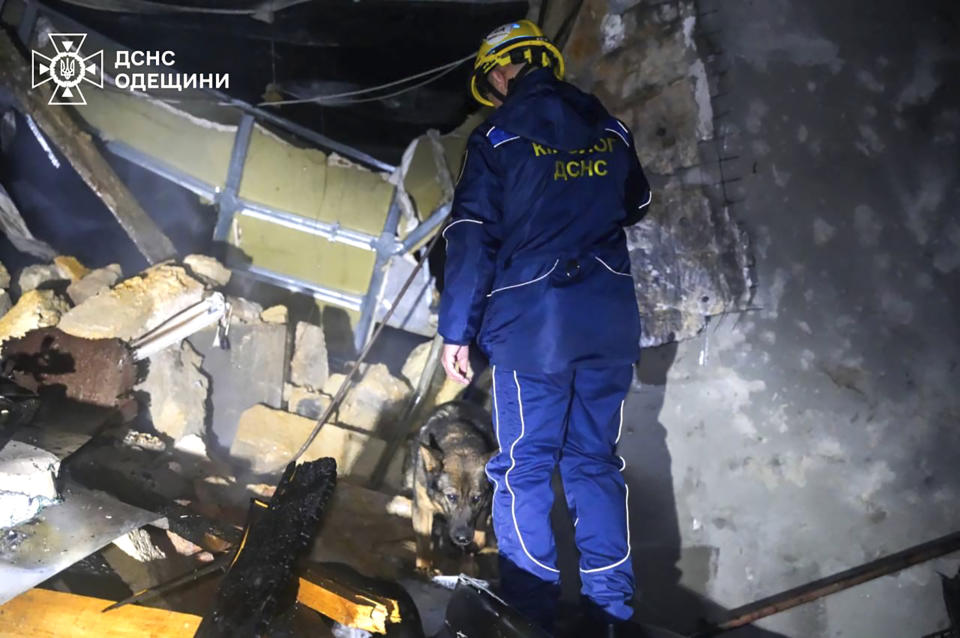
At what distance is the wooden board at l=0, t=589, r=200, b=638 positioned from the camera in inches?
93.0

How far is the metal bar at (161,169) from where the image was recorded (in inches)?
209

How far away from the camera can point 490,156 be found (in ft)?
8.91

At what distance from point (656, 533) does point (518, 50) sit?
2.95 meters

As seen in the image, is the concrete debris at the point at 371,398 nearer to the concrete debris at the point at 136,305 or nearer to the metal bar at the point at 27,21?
the concrete debris at the point at 136,305

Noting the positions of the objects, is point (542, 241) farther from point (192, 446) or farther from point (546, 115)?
point (192, 446)

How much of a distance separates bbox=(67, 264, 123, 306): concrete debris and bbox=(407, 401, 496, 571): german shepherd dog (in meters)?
2.65

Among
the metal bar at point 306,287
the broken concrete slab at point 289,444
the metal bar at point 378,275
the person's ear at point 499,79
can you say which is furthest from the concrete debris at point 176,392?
the person's ear at point 499,79

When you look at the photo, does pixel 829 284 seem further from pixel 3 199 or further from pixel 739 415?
pixel 3 199

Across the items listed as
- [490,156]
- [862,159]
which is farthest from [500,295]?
[862,159]

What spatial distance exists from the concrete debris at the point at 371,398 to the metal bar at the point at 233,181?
2001mm

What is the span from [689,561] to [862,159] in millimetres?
2616

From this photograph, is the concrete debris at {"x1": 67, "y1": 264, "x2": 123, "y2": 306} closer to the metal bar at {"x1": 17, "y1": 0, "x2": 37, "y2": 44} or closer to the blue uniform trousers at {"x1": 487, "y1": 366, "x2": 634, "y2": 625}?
the metal bar at {"x1": 17, "y1": 0, "x2": 37, "y2": 44}

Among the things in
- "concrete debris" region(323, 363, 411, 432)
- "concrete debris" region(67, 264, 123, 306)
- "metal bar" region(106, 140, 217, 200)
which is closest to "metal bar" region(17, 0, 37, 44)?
"metal bar" region(106, 140, 217, 200)

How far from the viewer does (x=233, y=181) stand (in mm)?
5703
